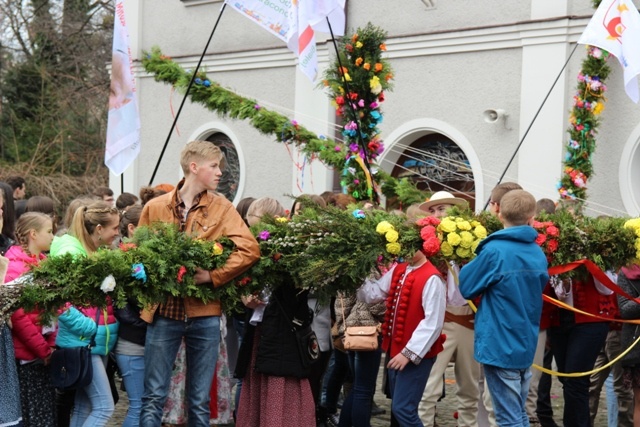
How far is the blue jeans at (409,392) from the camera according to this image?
21.1 feet

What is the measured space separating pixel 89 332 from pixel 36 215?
87cm

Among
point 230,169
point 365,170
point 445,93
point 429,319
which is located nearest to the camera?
point 429,319

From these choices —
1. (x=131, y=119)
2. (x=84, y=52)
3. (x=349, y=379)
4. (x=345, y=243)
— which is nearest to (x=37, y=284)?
(x=345, y=243)

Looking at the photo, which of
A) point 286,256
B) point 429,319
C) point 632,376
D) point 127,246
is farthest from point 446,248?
point 632,376

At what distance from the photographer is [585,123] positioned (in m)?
11.0

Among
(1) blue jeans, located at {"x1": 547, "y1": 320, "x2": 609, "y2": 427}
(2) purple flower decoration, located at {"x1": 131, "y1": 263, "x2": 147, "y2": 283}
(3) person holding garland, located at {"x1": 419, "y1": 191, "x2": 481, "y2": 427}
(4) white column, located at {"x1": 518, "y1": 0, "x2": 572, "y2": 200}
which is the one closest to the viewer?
(2) purple flower decoration, located at {"x1": 131, "y1": 263, "x2": 147, "y2": 283}

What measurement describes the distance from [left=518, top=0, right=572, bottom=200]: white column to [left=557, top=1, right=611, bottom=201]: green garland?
0.64 meters

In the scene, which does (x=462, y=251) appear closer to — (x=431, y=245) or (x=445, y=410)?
(x=431, y=245)

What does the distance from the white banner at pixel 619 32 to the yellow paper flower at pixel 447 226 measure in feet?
14.3

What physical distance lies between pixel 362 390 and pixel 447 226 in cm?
158

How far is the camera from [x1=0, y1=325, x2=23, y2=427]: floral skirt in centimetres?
555

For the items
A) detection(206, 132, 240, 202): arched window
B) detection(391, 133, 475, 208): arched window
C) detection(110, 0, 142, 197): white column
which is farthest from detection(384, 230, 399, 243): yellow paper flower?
detection(110, 0, 142, 197): white column

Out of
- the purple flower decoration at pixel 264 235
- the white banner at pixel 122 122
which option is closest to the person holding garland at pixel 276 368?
the purple flower decoration at pixel 264 235

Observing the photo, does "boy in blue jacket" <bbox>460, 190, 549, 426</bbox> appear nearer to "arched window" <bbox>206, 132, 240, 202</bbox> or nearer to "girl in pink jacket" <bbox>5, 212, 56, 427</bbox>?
"girl in pink jacket" <bbox>5, 212, 56, 427</bbox>
